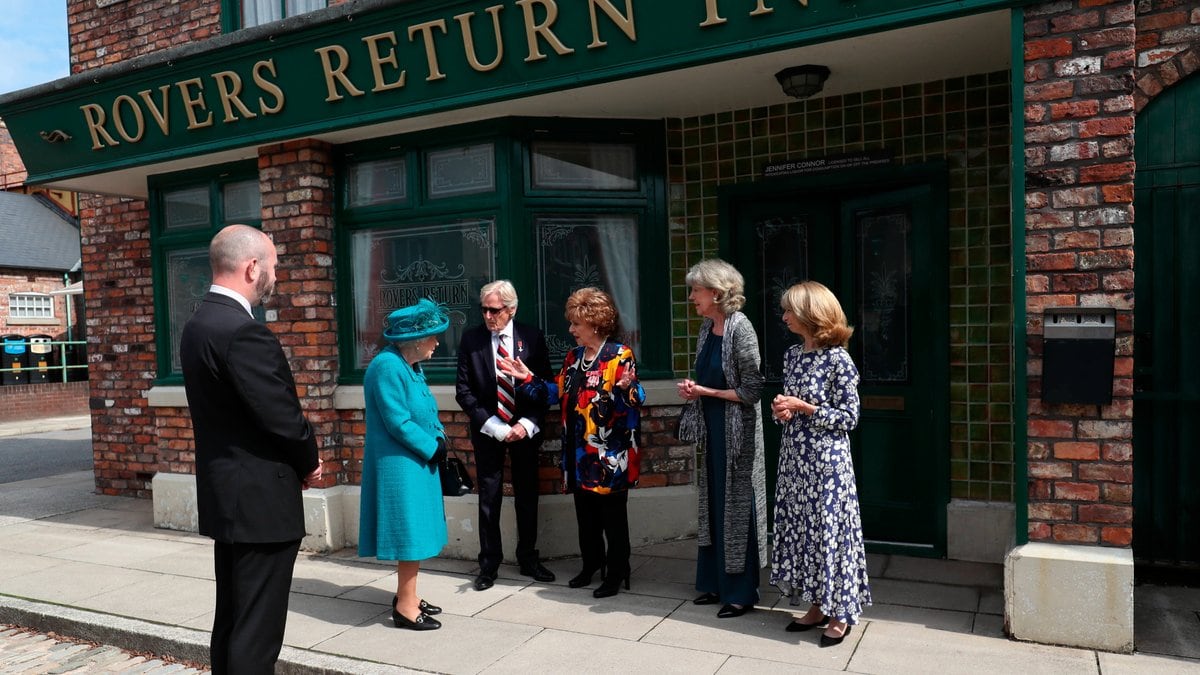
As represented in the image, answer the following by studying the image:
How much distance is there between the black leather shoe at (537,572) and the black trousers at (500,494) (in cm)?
3

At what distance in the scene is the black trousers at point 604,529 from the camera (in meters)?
4.97

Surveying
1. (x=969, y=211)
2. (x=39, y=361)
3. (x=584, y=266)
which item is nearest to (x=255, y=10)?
(x=584, y=266)

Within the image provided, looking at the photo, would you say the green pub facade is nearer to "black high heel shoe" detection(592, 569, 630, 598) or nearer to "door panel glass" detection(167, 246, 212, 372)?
"door panel glass" detection(167, 246, 212, 372)

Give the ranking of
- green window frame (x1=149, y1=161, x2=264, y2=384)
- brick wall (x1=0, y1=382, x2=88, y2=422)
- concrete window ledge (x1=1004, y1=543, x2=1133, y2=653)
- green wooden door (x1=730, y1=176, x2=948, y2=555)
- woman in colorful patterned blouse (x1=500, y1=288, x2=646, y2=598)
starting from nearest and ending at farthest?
concrete window ledge (x1=1004, y1=543, x2=1133, y2=653) < woman in colorful patterned blouse (x1=500, y1=288, x2=646, y2=598) < green wooden door (x1=730, y1=176, x2=948, y2=555) < green window frame (x1=149, y1=161, x2=264, y2=384) < brick wall (x1=0, y1=382, x2=88, y2=422)

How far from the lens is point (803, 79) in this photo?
500cm

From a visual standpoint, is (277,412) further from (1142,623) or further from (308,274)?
(1142,623)

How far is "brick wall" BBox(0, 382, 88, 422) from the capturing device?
63.3ft

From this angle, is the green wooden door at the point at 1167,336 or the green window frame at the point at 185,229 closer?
the green wooden door at the point at 1167,336

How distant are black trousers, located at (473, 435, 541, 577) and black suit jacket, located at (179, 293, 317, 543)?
2.08 m

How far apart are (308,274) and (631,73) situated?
9.57ft

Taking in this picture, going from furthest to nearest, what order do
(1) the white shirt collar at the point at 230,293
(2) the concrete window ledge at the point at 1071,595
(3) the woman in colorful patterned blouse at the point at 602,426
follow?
(3) the woman in colorful patterned blouse at the point at 602,426
(2) the concrete window ledge at the point at 1071,595
(1) the white shirt collar at the point at 230,293

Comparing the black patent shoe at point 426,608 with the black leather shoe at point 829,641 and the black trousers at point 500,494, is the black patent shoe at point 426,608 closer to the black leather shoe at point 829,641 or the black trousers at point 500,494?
the black trousers at point 500,494

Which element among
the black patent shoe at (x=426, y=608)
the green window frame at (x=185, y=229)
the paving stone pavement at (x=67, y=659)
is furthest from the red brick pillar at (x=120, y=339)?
the black patent shoe at (x=426, y=608)

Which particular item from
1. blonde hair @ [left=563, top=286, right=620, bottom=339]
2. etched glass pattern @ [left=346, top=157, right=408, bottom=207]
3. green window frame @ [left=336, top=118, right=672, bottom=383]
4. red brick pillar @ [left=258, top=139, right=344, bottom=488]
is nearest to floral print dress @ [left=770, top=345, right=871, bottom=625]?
blonde hair @ [left=563, top=286, right=620, bottom=339]
